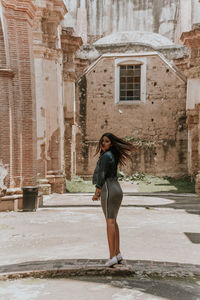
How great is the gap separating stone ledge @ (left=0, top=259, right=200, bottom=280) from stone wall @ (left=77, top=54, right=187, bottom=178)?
17.4 m

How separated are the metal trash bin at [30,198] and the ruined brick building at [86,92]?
220 millimetres

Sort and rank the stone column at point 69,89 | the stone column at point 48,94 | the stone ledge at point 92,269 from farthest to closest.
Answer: the stone column at point 69,89
the stone column at point 48,94
the stone ledge at point 92,269

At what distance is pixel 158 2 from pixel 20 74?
26.7m

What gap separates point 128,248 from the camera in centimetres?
550

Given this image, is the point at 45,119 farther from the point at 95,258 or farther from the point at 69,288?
the point at 69,288

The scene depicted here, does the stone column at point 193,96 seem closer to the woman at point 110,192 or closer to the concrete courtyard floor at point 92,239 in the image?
the concrete courtyard floor at point 92,239

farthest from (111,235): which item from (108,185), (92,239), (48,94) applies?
(48,94)

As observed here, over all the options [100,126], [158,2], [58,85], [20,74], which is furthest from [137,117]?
[158,2]

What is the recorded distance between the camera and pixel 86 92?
885 inches

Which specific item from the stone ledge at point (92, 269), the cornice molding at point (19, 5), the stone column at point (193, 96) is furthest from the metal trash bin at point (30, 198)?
the stone column at point (193, 96)

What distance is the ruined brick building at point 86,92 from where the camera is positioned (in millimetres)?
9953

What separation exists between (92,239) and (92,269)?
6.32ft

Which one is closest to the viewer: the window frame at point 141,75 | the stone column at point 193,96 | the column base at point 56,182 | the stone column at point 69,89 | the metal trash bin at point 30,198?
the metal trash bin at point 30,198

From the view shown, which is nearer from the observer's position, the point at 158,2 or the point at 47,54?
the point at 47,54
